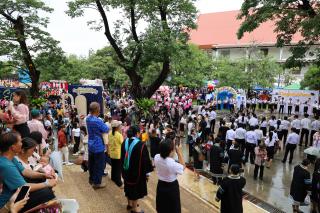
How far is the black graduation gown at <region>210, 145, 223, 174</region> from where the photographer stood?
301 inches

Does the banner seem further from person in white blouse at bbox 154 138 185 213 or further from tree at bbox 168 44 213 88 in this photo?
person in white blouse at bbox 154 138 185 213

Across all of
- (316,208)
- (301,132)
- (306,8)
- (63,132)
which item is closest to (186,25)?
(306,8)

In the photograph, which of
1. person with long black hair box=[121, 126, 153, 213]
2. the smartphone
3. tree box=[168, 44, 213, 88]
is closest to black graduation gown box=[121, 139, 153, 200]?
person with long black hair box=[121, 126, 153, 213]

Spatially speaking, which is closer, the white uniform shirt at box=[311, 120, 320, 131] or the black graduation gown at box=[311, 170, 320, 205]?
the black graduation gown at box=[311, 170, 320, 205]

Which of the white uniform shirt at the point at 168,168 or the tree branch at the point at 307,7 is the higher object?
the tree branch at the point at 307,7

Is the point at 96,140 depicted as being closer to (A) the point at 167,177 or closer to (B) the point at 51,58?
(A) the point at 167,177

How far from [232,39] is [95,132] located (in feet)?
119

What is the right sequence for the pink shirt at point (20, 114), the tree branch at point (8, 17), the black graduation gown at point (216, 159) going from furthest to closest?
1. the tree branch at point (8, 17)
2. the black graduation gown at point (216, 159)
3. the pink shirt at point (20, 114)

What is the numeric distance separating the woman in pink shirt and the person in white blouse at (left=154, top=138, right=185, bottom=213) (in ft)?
8.08

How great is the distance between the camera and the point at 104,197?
5.46 metres

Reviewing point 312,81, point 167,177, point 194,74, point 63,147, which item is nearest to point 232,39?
point 194,74

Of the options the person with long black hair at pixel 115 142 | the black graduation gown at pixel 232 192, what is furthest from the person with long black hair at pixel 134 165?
the black graduation gown at pixel 232 192

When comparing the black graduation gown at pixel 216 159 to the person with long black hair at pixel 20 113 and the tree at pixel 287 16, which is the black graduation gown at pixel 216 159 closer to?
the person with long black hair at pixel 20 113

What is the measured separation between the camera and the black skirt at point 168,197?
4.23 meters
